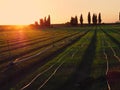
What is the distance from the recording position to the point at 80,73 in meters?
22.4

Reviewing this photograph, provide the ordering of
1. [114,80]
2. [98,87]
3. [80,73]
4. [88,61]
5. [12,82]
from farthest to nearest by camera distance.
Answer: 1. [88,61]
2. [80,73]
3. [12,82]
4. [114,80]
5. [98,87]

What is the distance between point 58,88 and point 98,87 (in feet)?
6.86

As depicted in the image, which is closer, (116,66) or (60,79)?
(60,79)

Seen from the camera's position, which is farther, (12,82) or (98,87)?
(12,82)

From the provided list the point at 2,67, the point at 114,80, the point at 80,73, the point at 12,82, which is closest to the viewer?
the point at 114,80

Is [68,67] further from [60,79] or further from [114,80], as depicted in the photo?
[114,80]

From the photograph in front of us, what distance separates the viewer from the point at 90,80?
19.7 m

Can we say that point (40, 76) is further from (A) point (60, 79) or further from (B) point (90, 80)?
(B) point (90, 80)

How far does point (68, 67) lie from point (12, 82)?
562 cm

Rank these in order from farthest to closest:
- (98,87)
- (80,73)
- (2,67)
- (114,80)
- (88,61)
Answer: (88,61) → (2,67) → (80,73) → (114,80) → (98,87)

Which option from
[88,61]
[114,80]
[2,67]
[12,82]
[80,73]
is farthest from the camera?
[88,61]

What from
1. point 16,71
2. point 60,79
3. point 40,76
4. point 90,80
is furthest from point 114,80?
point 16,71

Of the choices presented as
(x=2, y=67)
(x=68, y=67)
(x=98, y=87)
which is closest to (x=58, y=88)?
(x=98, y=87)

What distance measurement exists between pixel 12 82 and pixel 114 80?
6080mm
